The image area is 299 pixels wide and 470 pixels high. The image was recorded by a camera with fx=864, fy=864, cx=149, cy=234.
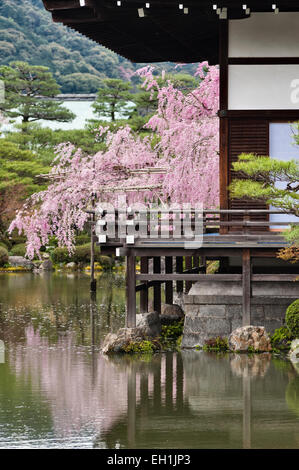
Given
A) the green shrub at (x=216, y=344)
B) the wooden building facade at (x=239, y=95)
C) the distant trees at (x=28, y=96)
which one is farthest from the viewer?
the distant trees at (x=28, y=96)

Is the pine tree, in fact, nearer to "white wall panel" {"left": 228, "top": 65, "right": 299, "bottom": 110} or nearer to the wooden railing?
the wooden railing

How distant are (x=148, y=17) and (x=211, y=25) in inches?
57.5

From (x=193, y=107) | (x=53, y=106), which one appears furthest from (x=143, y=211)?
(x=53, y=106)

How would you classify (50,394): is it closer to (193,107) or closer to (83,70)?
(193,107)

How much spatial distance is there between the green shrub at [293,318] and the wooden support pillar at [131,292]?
2581mm

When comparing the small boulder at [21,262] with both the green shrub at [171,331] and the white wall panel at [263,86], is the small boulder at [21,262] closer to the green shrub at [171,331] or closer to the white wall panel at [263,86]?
the green shrub at [171,331]

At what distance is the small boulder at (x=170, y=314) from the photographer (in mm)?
17000

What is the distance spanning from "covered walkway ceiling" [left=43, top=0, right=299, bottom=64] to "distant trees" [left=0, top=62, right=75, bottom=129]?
29220 mm

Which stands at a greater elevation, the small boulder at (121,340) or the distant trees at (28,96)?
the distant trees at (28,96)

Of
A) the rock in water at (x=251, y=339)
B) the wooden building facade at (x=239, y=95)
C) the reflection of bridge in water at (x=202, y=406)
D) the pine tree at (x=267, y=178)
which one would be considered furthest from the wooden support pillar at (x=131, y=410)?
the pine tree at (x=267, y=178)

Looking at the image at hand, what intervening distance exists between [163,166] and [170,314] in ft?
22.2

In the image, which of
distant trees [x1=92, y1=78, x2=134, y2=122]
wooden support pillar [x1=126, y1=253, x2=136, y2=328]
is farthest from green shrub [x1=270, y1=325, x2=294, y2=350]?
distant trees [x1=92, y1=78, x2=134, y2=122]

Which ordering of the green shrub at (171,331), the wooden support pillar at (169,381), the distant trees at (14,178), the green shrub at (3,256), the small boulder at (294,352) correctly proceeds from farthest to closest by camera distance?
the distant trees at (14,178), the green shrub at (3,256), the green shrub at (171,331), the small boulder at (294,352), the wooden support pillar at (169,381)

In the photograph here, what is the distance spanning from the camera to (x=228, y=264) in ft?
53.7
